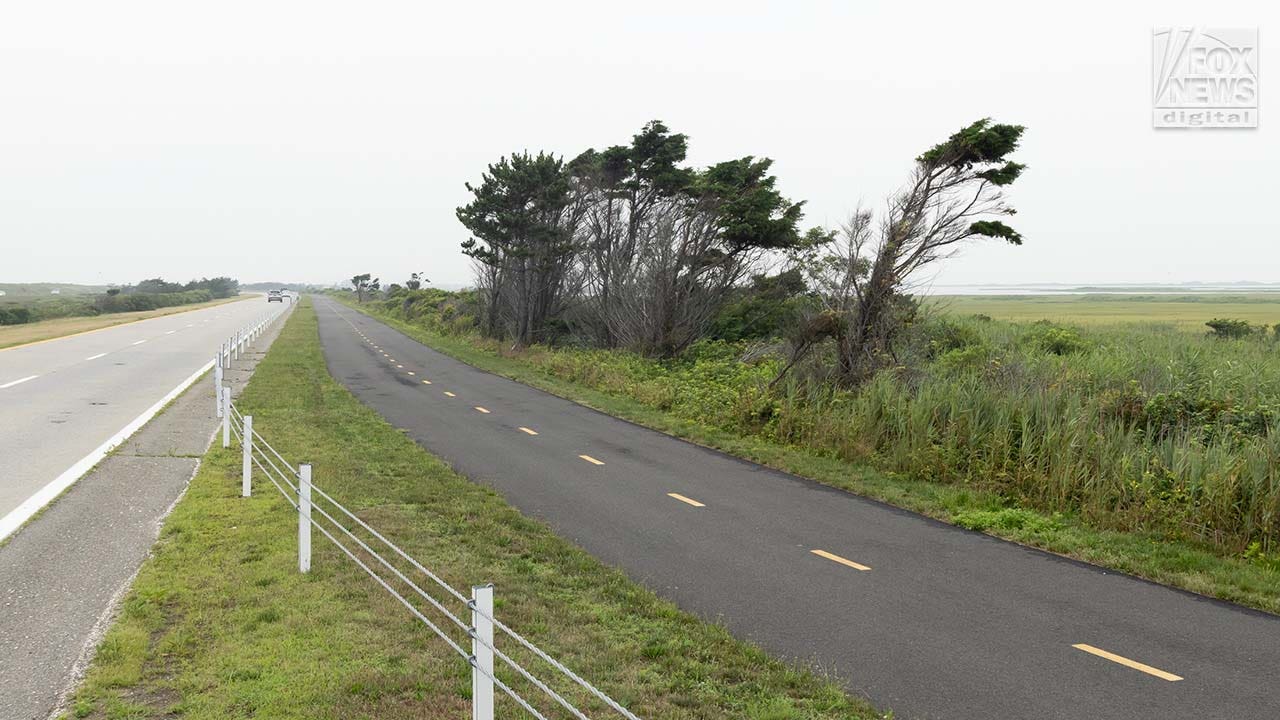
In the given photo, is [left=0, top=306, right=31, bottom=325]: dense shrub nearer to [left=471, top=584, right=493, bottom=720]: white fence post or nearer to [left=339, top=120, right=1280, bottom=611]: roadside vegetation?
[left=339, top=120, right=1280, bottom=611]: roadside vegetation

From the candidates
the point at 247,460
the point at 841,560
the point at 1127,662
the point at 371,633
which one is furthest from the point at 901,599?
the point at 247,460

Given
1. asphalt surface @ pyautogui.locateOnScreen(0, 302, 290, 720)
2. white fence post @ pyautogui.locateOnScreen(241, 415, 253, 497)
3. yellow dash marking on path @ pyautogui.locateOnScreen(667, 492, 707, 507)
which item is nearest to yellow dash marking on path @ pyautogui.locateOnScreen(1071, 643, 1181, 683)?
yellow dash marking on path @ pyautogui.locateOnScreen(667, 492, 707, 507)

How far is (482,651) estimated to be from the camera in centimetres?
376

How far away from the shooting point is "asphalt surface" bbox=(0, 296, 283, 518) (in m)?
11.2

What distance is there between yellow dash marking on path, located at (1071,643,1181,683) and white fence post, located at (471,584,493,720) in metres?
4.57

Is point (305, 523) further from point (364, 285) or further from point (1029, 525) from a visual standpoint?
point (364, 285)

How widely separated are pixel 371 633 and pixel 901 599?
14.5 ft

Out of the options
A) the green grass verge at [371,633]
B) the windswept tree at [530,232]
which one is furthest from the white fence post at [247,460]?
the windswept tree at [530,232]

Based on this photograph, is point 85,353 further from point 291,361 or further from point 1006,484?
point 1006,484

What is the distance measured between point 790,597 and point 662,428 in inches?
375

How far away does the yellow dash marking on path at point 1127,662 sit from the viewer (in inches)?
215

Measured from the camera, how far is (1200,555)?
311 inches

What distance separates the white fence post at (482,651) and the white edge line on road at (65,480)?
22.0 ft

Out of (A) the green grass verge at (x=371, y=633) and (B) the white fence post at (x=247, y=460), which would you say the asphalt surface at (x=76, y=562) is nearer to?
(A) the green grass verge at (x=371, y=633)
